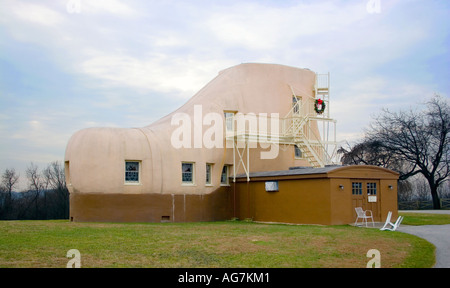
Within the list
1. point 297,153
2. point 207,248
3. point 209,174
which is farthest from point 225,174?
point 207,248

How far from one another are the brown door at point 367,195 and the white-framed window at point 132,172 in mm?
10320

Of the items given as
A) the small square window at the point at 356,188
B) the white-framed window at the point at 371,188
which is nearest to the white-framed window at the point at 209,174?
the small square window at the point at 356,188

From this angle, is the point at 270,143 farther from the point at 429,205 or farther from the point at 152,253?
the point at 429,205

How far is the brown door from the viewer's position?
23.4 m

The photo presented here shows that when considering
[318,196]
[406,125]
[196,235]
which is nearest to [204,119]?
[318,196]

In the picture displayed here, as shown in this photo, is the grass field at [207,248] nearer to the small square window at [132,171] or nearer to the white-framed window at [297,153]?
the small square window at [132,171]

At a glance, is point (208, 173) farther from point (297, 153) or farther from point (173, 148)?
point (297, 153)

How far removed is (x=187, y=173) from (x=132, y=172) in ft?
10.3

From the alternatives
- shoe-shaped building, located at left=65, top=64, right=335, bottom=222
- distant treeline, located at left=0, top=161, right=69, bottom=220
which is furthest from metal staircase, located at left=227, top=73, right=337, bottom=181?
distant treeline, located at left=0, top=161, right=69, bottom=220

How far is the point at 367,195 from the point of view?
23781mm
